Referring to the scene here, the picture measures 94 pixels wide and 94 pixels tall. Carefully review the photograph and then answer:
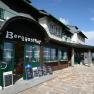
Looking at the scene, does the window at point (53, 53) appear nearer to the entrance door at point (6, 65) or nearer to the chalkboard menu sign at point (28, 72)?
the chalkboard menu sign at point (28, 72)

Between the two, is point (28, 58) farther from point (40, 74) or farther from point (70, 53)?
point (70, 53)

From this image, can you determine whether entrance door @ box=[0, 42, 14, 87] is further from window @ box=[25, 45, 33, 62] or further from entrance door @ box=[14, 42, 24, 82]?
window @ box=[25, 45, 33, 62]

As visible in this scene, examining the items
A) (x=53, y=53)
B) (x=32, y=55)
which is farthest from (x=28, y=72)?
(x=53, y=53)

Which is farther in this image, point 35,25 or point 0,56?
point 35,25

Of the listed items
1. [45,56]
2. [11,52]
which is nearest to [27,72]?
[11,52]

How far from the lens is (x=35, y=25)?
1838 cm

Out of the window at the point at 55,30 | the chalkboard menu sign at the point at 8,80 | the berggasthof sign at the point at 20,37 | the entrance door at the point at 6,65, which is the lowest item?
the chalkboard menu sign at the point at 8,80

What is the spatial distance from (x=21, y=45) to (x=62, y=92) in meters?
6.44

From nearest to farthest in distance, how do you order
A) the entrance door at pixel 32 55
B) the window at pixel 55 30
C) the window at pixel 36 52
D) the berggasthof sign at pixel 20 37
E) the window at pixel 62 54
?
the berggasthof sign at pixel 20 37
the entrance door at pixel 32 55
the window at pixel 36 52
the window at pixel 62 54
the window at pixel 55 30

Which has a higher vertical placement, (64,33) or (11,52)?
(64,33)

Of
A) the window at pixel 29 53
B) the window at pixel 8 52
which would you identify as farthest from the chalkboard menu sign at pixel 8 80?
the window at pixel 29 53

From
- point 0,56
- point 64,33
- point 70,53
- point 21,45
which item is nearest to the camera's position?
point 0,56

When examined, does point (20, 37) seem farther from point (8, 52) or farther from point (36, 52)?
point (36, 52)

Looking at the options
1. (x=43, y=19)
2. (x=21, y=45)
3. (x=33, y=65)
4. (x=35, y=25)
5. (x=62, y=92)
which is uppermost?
(x=43, y=19)
